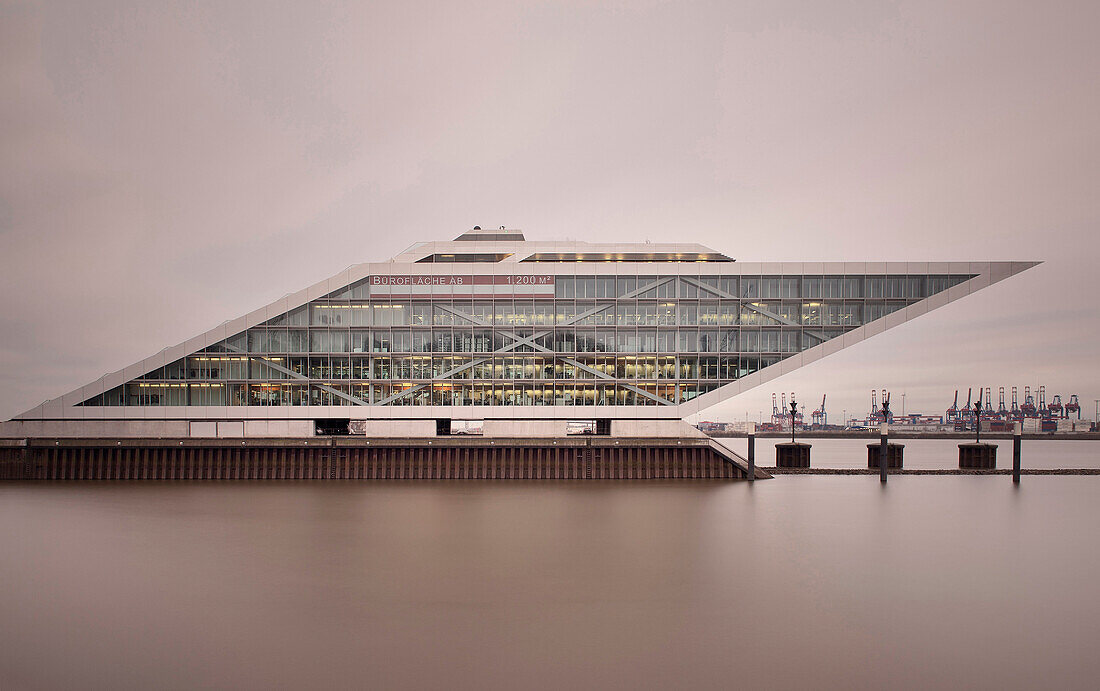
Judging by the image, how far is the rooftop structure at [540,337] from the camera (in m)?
37.1

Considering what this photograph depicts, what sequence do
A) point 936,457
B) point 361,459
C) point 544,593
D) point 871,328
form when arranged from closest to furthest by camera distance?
1. point 544,593
2. point 361,459
3. point 871,328
4. point 936,457

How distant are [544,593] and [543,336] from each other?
994 inches

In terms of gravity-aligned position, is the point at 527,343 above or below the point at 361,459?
above

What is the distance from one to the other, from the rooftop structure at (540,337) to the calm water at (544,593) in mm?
12799

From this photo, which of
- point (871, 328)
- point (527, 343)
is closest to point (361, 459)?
point (527, 343)

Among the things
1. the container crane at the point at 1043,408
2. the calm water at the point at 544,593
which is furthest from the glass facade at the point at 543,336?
the container crane at the point at 1043,408

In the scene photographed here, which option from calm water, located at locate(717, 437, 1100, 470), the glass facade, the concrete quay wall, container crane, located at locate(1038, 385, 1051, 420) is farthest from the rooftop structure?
container crane, located at locate(1038, 385, 1051, 420)

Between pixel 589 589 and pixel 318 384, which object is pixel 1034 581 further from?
pixel 318 384

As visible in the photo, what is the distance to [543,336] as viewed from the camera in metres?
37.7

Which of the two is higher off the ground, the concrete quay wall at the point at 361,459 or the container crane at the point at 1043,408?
the concrete quay wall at the point at 361,459

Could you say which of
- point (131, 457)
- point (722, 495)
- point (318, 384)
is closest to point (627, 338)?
point (722, 495)

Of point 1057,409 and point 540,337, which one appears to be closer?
point 540,337

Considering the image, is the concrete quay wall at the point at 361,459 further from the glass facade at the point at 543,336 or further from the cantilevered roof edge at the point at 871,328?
the cantilevered roof edge at the point at 871,328

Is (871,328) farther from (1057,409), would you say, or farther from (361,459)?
(1057,409)
